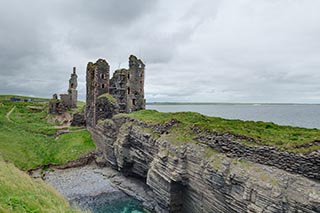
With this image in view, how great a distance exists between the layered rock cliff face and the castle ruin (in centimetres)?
3527

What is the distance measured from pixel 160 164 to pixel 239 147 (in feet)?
27.1

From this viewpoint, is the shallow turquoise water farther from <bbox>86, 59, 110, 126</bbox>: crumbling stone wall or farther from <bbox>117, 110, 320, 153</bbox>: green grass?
<bbox>86, 59, 110, 126</bbox>: crumbling stone wall

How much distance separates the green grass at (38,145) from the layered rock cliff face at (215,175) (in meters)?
13.1

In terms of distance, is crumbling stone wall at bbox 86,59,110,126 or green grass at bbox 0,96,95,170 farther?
crumbling stone wall at bbox 86,59,110,126

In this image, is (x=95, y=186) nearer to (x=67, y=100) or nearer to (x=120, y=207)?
(x=120, y=207)

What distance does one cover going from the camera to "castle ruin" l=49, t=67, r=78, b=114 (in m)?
58.2

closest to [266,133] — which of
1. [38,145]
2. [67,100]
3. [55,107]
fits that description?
[38,145]

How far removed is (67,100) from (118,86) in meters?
19.7

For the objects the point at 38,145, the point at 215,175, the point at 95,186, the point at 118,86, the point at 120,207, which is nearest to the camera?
the point at 215,175

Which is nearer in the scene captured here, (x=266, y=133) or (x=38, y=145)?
(x=266, y=133)

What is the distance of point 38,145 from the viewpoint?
39562 millimetres

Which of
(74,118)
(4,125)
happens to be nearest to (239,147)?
(74,118)

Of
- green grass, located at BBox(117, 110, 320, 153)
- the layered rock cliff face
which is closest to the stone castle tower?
the layered rock cliff face

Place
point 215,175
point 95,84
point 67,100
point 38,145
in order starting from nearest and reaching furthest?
point 215,175 → point 38,145 → point 95,84 → point 67,100
